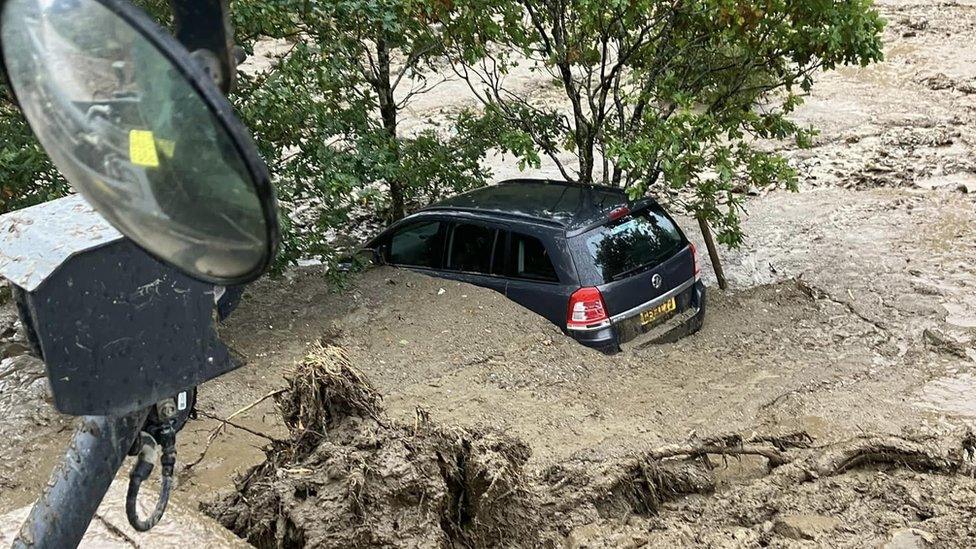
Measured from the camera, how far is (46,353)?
8.02ft

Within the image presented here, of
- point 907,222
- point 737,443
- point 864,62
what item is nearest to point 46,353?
point 737,443

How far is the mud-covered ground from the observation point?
17.3ft

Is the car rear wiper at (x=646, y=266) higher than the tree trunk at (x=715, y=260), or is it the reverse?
the car rear wiper at (x=646, y=266)

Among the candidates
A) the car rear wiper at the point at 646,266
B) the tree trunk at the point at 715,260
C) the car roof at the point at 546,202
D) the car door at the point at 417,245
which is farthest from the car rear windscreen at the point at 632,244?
the tree trunk at the point at 715,260

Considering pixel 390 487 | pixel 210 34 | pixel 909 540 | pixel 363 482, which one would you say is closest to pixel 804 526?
pixel 909 540

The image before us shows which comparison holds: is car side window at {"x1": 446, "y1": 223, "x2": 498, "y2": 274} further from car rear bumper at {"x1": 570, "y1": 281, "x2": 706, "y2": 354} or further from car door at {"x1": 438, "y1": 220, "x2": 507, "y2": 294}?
car rear bumper at {"x1": 570, "y1": 281, "x2": 706, "y2": 354}

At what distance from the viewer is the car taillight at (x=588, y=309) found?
324 inches

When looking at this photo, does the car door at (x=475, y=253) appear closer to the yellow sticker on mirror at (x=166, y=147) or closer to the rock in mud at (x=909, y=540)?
the rock in mud at (x=909, y=540)

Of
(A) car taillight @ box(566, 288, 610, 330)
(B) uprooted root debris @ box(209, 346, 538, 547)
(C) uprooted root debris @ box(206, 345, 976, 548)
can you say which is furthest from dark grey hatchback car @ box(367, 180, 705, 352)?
(B) uprooted root debris @ box(209, 346, 538, 547)

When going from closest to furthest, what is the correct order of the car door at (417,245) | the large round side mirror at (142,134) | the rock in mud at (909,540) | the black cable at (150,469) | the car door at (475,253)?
the large round side mirror at (142,134) → the black cable at (150,469) → the rock in mud at (909,540) → the car door at (475,253) → the car door at (417,245)

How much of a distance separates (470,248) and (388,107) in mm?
2664

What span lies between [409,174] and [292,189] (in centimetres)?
154

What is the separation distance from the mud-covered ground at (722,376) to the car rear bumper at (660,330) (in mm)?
127

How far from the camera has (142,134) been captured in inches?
65.8
